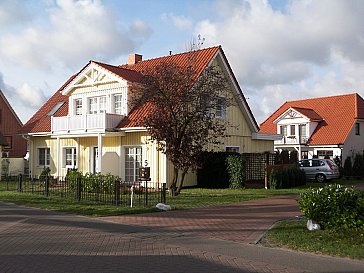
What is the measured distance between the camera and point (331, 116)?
145 feet

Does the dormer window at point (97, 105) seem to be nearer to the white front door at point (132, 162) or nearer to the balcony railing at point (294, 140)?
the white front door at point (132, 162)

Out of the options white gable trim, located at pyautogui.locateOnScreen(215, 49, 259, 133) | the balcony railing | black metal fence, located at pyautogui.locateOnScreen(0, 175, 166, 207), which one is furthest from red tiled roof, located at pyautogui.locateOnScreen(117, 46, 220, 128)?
the balcony railing

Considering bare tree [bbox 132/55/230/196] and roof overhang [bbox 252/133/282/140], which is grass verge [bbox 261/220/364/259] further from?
roof overhang [bbox 252/133/282/140]

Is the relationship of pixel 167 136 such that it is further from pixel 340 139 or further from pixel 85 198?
pixel 340 139

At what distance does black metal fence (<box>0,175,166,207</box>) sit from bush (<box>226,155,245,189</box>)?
14.3ft

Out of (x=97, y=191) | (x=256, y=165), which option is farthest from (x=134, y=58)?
(x=97, y=191)

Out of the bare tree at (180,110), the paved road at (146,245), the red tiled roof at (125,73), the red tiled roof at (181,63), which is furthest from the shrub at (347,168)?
the paved road at (146,245)

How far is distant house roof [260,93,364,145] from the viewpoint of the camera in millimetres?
41250

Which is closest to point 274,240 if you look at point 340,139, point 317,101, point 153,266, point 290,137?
point 153,266

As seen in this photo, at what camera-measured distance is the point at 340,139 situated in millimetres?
40031

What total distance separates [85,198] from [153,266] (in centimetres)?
1140

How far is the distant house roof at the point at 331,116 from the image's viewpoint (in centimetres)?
4125

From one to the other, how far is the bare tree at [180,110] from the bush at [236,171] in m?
4.46

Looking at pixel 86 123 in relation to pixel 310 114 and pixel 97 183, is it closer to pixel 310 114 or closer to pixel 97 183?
pixel 97 183
